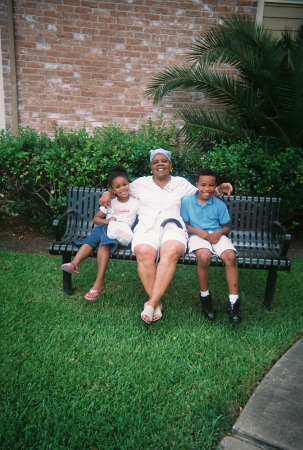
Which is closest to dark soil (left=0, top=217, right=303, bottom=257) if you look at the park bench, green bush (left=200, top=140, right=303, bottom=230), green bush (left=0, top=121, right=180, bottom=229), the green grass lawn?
green bush (left=0, top=121, right=180, bottom=229)

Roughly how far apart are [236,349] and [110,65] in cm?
489

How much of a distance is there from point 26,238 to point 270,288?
134 inches

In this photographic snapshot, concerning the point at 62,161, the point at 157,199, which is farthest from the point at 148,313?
the point at 62,161

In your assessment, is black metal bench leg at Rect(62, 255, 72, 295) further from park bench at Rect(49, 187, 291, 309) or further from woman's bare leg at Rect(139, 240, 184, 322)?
woman's bare leg at Rect(139, 240, 184, 322)

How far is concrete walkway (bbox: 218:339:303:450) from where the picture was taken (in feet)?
7.35

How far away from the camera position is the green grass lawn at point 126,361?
230 cm

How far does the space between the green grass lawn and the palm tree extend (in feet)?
7.86

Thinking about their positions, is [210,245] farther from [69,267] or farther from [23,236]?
[23,236]

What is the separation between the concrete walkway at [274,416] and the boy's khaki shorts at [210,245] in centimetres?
106

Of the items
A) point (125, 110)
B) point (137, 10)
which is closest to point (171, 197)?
point (125, 110)

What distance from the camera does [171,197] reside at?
3902 mm

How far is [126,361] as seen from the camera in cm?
293

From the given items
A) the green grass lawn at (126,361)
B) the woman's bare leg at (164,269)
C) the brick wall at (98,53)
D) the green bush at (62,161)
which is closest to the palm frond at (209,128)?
the brick wall at (98,53)

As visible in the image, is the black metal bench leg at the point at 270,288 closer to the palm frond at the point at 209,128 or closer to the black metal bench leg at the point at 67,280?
the black metal bench leg at the point at 67,280
